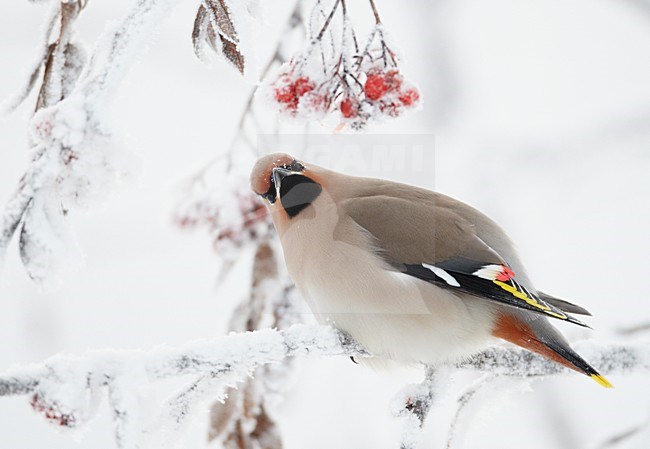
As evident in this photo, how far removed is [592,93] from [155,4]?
15.3 ft

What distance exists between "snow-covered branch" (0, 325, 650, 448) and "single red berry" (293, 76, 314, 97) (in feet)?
1.71

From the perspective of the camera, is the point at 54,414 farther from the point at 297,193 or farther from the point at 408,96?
the point at 297,193

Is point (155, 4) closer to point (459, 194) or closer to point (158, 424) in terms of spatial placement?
point (158, 424)

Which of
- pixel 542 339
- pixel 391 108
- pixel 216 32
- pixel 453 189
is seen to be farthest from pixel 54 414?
pixel 453 189

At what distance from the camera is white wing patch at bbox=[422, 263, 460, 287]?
7.28 ft

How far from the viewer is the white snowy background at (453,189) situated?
10.3ft

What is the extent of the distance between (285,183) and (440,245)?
0.49 meters

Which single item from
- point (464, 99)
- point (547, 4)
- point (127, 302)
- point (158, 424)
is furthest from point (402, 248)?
point (127, 302)

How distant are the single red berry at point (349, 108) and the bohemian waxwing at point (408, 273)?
555 millimetres

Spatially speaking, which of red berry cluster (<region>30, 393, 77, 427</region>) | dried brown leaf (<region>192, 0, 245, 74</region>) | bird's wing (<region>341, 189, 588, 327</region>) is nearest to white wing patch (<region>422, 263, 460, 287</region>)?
bird's wing (<region>341, 189, 588, 327</region>)

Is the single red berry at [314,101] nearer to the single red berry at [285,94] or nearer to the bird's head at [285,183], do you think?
the single red berry at [285,94]

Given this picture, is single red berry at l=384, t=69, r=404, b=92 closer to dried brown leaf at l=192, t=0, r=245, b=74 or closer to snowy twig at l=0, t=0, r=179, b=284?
dried brown leaf at l=192, t=0, r=245, b=74

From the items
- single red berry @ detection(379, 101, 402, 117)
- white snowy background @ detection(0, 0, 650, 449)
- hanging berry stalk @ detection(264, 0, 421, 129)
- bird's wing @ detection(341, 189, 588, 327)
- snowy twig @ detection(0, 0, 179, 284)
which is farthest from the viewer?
white snowy background @ detection(0, 0, 650, 449)

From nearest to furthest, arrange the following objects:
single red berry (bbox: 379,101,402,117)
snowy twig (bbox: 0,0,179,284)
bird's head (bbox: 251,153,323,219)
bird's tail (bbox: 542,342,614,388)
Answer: snowy twig (bbox: 0,0,179,284) → single red berry (bbox: 379,101,402,117) → bird's tail (bbox: 542,342,614,388) → bird's head (bbox: 251,153,323,219)
